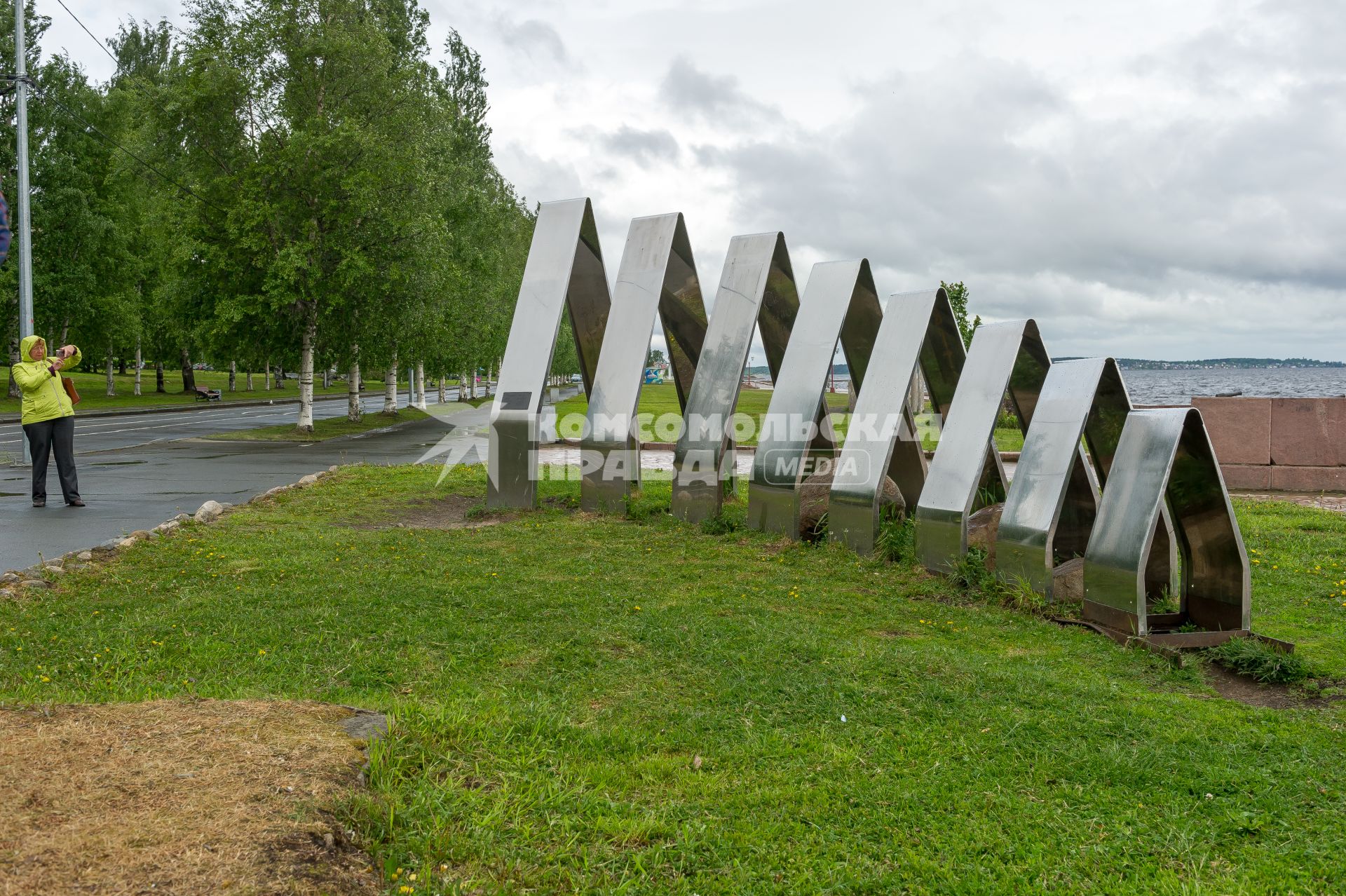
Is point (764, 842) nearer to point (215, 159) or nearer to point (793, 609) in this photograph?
point (793, 609)

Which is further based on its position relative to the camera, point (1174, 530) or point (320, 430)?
point (320, 430)

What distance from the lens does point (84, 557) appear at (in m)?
8.05

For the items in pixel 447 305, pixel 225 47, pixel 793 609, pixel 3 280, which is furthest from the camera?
pixel 3 280

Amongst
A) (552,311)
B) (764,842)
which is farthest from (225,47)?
(764,842)

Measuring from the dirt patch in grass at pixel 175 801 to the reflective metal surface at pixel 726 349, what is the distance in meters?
6.66

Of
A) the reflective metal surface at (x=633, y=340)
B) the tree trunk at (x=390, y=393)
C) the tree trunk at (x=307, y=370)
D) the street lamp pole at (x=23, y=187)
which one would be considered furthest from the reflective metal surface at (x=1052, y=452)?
the tree trunk at (x=390, y=393)

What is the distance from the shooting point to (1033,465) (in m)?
7.27

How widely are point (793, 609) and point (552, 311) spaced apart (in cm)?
580

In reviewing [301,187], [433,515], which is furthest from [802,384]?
[301,187]

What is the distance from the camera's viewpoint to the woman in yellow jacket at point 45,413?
1122 cm

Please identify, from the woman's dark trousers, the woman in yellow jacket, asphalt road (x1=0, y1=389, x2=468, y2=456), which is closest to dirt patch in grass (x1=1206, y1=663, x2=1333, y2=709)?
the woman in yellow jacket

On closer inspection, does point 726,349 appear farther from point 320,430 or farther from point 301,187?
point 320,430

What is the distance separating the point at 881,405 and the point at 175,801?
7.05m

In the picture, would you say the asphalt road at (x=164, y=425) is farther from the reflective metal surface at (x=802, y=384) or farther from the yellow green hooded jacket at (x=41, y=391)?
the reflective metal surface at (x=802, y=384)
